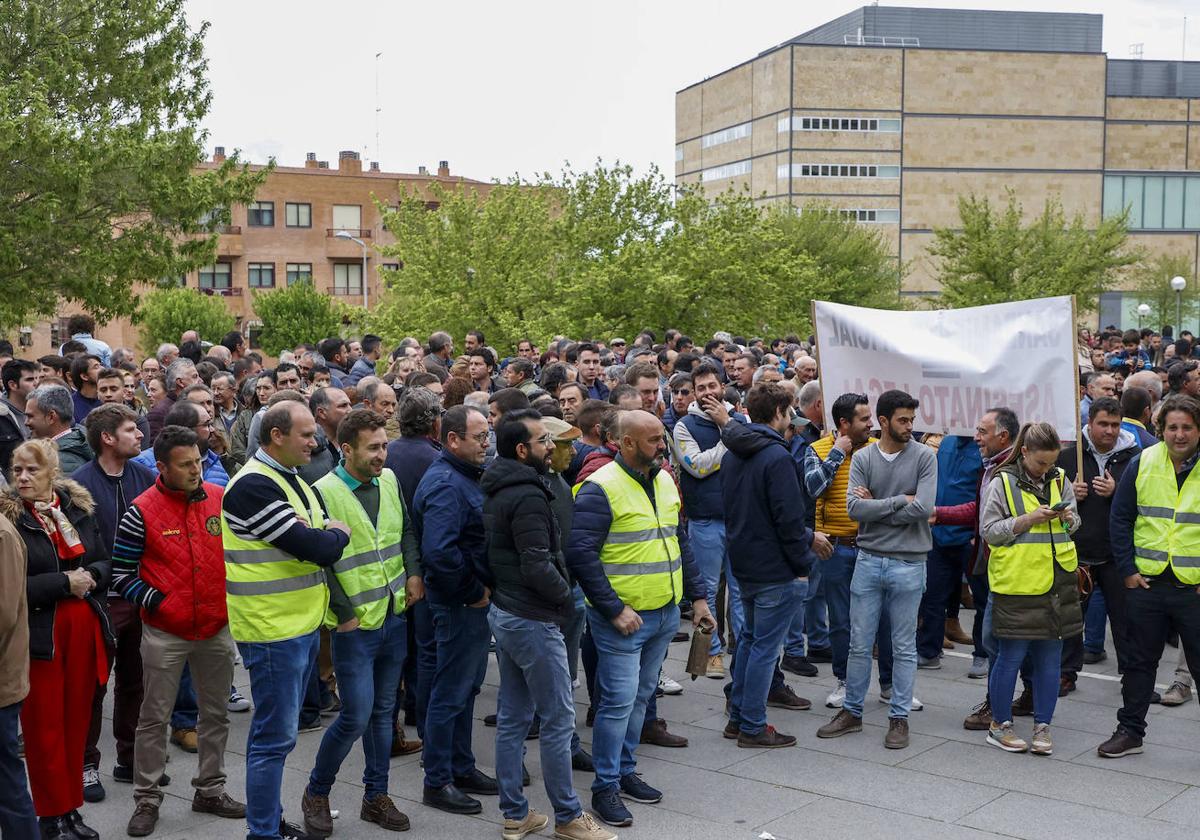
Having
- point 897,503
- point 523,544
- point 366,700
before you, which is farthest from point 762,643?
point 366,700

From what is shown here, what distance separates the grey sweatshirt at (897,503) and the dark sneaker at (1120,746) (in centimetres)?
148

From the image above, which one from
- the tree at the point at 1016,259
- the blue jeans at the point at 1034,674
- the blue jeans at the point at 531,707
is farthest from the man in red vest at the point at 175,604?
the tree at the point at 1016,259

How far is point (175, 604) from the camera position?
6.58 meters

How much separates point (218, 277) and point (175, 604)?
72.6 m

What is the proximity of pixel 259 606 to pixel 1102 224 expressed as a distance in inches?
1966

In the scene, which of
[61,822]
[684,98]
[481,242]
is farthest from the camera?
[684,98]

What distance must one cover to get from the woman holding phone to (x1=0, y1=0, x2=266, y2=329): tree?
1778 centimetres

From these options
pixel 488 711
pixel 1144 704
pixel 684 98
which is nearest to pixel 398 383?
pixel 488 711

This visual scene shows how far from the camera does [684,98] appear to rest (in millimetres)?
99188

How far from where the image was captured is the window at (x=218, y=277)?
7512 cm

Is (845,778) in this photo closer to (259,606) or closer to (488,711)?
(488,711)

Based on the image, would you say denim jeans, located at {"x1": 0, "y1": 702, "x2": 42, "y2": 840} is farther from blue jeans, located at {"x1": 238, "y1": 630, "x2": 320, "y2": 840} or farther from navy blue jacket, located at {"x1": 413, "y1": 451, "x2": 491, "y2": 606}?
navy blue jacket, located at {"x1": 413, "y1": 451, "x2": 491, "y2": 606}

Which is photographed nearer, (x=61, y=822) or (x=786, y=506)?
(x=61, y=822)

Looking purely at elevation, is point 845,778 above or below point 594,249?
below
